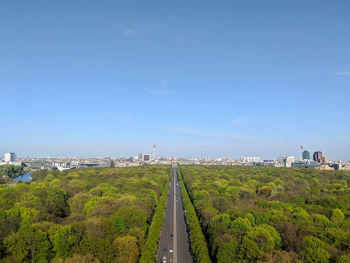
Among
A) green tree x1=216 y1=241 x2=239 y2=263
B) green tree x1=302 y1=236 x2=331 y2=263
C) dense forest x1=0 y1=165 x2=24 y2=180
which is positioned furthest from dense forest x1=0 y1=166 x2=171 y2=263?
dense forest x1=0 y1=165 x2=24 y2=180

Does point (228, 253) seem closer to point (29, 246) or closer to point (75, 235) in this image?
point (75, 235)

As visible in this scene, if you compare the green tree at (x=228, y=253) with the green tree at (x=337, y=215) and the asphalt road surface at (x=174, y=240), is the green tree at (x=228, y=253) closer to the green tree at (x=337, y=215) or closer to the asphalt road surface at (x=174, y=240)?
the asphalt road surface at (x=174, y=240)

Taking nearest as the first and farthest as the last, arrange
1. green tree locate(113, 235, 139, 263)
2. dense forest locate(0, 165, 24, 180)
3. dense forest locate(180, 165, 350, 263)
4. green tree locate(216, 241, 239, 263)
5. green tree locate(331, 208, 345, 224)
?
dense forest locate(180, 165, 350, 263) < green tree locate(113, 235, 139, 263) < green tree locate(216, 241, 239, 263) < green tree locate(331, 208, 345, 224) < dense forest locate(0, 165, 24, 180)

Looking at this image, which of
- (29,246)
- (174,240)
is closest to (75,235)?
(29,246)

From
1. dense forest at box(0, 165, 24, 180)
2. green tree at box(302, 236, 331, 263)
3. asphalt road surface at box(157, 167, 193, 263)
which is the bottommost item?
asphalt road surface at box(157, 167, 193, 263)

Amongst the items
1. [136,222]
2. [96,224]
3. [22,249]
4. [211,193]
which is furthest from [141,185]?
[22,249]

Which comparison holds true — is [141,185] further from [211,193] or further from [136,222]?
[136,222]

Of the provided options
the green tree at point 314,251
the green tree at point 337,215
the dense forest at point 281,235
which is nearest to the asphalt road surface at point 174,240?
the dense forest at point 281,235

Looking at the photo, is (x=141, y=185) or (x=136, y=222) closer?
(x=136, y=222)

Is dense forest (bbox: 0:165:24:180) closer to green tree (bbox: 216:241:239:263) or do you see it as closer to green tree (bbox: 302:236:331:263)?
green tree (bbox: 216:241:239:263)

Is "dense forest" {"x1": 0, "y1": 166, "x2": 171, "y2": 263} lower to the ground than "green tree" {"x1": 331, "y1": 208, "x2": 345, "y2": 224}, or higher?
lower

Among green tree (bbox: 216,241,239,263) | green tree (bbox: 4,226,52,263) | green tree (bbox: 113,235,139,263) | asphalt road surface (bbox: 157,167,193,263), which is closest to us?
green tree (bbox: 4,226,52,263)
